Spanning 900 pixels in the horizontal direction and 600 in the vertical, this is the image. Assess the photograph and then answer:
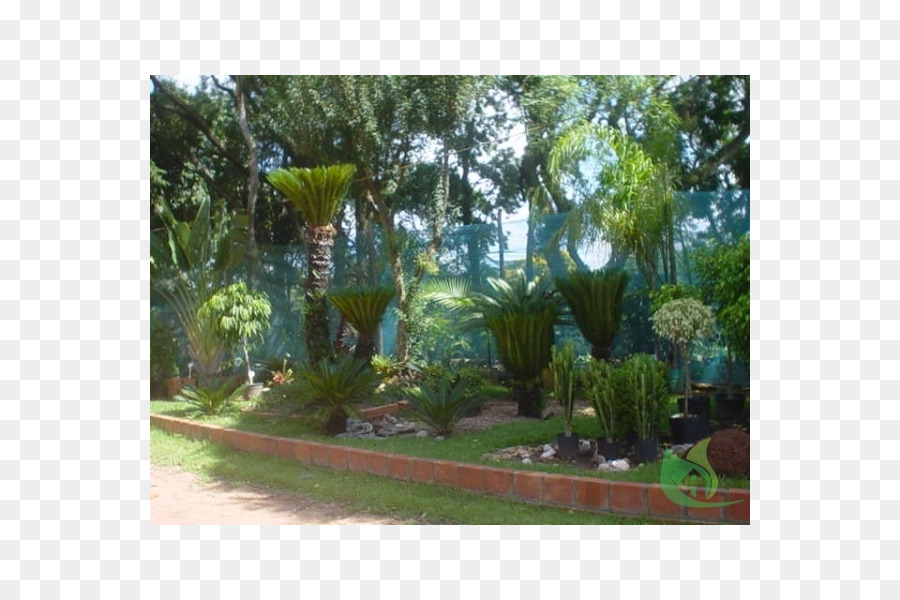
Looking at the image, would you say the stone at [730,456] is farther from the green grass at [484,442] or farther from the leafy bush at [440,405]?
the leafy bush at [440,405]

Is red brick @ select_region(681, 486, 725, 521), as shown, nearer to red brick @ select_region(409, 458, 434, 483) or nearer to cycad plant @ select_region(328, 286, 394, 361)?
red brick @ select_region(409, 458, 434, 483)

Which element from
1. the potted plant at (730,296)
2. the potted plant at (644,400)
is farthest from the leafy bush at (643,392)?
the potted plant at (730,296)

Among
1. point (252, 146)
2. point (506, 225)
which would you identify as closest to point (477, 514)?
point (506, 225)

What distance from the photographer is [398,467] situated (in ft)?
18.0

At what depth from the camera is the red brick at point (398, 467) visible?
5.43m

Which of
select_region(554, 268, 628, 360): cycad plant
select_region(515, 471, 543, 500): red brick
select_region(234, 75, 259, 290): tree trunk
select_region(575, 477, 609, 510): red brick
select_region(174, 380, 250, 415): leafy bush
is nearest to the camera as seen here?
select_region(575, 477, 609, 510): red brick

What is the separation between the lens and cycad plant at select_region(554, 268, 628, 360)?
7414mm

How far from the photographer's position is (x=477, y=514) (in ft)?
15.3

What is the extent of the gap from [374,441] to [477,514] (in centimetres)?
182

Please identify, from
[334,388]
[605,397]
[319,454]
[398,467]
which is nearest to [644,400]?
[605,397]

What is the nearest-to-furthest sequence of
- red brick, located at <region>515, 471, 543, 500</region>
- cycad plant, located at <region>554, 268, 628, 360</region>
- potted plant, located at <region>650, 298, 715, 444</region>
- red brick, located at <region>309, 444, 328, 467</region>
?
red brick, located at <region>515, 471, 543, 500</region> → potted plant, located at <region>650, 298, 715, 444</region> → red brick, located at <region>309, 444, 328, 467</region> → cycad plant, located at <region>554, 268, 628, 360</region>

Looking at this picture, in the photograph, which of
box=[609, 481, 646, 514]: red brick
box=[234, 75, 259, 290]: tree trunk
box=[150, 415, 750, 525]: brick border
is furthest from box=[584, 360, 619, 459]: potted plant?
box=[234, 75, 259, 290]: tree trunk

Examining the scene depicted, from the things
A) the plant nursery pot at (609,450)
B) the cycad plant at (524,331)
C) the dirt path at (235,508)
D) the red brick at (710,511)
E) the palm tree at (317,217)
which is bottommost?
the dirt path at (235,508)

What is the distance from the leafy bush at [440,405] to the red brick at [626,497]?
87.0 inches
